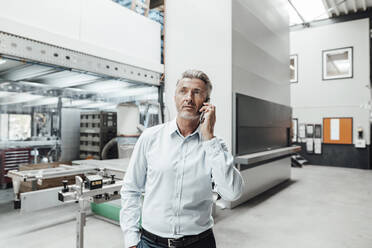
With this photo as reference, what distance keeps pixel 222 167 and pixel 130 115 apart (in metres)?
2.84

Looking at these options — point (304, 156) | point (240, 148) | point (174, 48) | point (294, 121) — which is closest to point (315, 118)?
point (294, 121)

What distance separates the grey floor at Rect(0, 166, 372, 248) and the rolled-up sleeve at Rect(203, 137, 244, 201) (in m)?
1.98

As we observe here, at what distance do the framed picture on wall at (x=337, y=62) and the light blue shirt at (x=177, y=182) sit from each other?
10062 mm

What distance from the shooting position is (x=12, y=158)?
427 centimetres

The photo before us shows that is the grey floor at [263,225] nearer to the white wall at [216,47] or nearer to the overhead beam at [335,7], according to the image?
the white wall at [216,47]

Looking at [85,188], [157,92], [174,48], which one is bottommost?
[85,188]

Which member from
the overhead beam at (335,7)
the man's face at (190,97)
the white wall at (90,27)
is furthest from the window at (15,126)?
the overhead beam at (335,7)

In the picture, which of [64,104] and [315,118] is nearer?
[64,104]

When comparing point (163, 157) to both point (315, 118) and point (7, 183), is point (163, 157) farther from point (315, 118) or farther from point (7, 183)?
point (315, 118)

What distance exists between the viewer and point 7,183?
4582mm

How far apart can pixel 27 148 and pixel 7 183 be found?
88 cm

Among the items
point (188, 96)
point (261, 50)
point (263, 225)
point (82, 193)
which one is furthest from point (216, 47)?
point (188, 96)

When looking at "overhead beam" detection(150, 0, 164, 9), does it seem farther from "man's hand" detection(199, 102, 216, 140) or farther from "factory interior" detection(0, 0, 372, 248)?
"man's hand" detection(199, 102, 216, 140)

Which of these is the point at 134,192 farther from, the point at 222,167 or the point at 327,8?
the point at 327,8
